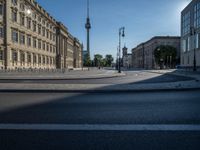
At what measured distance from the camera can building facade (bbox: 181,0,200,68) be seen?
74688 millimetres

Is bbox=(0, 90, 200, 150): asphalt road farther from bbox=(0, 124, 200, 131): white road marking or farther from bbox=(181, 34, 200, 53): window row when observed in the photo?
bbox=(181, 34, 200, 53): window row

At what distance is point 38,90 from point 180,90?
837 cm

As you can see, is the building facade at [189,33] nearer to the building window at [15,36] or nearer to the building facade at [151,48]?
the building facade at [151,48]

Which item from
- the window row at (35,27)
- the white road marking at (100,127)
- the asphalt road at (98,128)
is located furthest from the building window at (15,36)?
the white road marking at (100,127)

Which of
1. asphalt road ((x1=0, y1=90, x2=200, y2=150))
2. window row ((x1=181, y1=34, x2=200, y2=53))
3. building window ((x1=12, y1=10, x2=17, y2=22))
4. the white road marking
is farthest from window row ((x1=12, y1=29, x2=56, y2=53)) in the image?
the white road marking

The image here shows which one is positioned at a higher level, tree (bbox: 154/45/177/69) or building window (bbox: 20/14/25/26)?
building window (bbox: 20/14/25/26)

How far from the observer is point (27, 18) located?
61438 millimetres

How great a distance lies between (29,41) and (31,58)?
392cm

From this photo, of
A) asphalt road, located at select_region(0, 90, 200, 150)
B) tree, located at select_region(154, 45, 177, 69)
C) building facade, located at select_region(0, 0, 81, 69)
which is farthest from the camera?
tree, located at select_region(154, 45, 177, 69)

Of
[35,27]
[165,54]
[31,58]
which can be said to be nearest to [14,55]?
[31,58]

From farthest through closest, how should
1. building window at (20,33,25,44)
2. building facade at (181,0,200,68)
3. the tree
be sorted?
the tree
building facade at (181,0,200,68)
building window at (20,33,25,44)

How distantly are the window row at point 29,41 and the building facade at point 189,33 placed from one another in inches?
1571

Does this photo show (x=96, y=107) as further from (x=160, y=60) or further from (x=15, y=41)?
(x=160, y=60)

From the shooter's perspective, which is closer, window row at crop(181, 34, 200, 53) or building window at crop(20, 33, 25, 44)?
building window at crop(20, 33, 25, 44)
